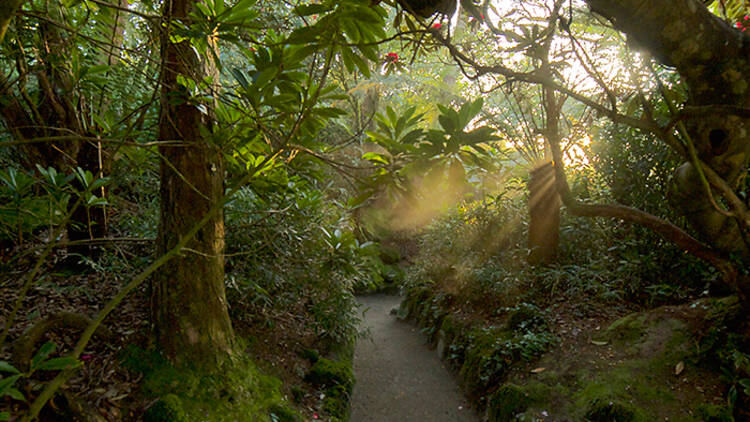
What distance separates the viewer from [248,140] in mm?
1475

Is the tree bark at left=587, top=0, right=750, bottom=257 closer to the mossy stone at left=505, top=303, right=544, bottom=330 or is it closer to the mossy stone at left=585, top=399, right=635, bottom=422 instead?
the mossy stone at left=585, top=399, right=635, bottom=422

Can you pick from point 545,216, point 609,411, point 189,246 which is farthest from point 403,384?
point 189,246

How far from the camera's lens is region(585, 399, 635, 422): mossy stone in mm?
2178

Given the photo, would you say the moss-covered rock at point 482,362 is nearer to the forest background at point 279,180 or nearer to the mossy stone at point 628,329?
the forest background at point 279,180

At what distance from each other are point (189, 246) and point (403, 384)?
2976mm

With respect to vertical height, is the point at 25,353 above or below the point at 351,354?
above

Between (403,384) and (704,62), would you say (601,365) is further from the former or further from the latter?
(704,62)

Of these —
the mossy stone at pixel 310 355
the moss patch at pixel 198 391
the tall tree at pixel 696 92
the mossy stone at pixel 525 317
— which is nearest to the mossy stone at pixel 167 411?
the moss patch at pixel 198 391

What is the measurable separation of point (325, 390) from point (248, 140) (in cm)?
237

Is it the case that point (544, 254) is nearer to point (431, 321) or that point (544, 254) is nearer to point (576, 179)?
point (576, 179)

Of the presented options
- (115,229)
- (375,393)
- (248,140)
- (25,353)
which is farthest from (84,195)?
(375,393)

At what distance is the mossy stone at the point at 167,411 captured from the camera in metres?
1.79

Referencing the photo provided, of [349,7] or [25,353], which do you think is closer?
[349,7]

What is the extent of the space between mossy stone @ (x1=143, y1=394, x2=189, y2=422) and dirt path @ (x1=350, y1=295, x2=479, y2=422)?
180 cm
